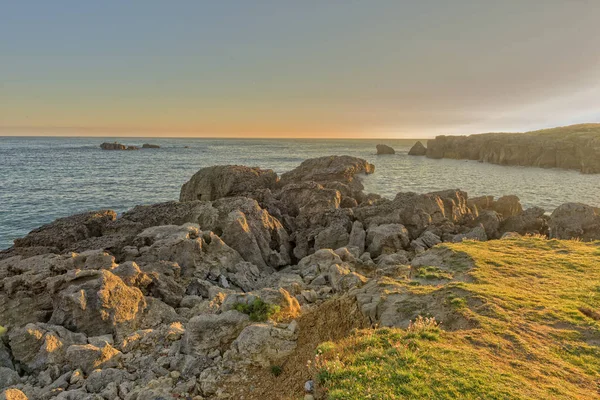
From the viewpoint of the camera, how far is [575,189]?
61094mm

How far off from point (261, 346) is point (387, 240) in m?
16.6

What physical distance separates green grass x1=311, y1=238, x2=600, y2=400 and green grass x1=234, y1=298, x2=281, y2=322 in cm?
338

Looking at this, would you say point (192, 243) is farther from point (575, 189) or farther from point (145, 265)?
point (575, 189)

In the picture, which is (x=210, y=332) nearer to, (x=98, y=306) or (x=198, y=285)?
(x=98, y=306)

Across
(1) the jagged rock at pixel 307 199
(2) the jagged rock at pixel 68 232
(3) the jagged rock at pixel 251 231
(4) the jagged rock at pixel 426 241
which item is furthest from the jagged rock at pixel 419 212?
(2) the jagged rock at pixel 68 232

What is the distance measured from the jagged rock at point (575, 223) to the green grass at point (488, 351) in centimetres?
1613

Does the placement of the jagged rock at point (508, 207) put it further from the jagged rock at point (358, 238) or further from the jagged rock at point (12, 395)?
the jagged rock at point (12, 395)

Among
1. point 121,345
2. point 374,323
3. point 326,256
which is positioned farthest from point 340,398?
point 326,256

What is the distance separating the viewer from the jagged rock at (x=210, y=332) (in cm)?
Answer: 1108

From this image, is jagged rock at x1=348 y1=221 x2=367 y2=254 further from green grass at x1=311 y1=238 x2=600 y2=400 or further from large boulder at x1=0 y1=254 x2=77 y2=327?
large boulder at x1=0 y1=254 x2=77 y2=327

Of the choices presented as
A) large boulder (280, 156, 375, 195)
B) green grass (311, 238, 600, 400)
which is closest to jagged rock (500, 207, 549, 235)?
green grass (311, 238, 600, 400)

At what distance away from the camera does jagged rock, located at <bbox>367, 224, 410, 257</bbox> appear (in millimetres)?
24781

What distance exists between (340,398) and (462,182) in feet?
247

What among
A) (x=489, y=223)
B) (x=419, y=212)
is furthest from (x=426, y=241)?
(x=489, y=223)
